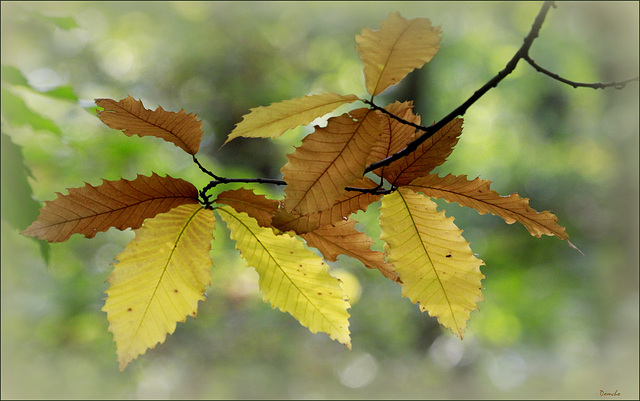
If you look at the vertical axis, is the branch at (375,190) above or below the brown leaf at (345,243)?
above

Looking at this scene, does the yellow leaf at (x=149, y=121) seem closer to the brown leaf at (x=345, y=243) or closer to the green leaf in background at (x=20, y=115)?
the brown leaf at (x=345, y=243)

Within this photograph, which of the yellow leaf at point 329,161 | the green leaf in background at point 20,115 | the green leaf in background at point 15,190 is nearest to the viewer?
the yellow leaf at point 329,161

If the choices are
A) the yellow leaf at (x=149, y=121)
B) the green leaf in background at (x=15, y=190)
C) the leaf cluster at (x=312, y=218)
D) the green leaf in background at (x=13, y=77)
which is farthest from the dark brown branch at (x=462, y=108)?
the green leaf in background at (x=13, y=77)

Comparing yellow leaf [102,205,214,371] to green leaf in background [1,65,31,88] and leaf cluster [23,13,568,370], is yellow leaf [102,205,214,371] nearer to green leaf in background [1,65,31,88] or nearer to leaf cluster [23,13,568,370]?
leaf cluster [23,13,568,370]

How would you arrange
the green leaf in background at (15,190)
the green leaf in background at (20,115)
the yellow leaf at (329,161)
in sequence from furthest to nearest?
the green leaf in background at (20,115) → the green leaf in background at (15,190) → the yellow leaf at (329,161)

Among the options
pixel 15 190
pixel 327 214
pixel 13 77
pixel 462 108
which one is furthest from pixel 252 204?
pixel 13 77

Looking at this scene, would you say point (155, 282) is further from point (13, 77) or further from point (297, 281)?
point (13, 77)
